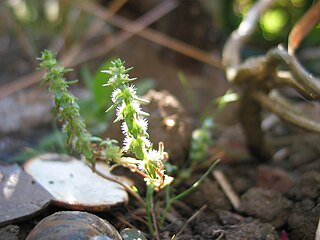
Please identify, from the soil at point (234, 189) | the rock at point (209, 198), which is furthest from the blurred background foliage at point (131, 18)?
the rock at point (209, 198)

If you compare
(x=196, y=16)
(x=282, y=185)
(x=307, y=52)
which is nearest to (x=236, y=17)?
(x=196, y=16)

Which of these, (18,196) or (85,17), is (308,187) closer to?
(18,196)

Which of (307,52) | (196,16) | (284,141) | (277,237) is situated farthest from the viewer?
(196,16)

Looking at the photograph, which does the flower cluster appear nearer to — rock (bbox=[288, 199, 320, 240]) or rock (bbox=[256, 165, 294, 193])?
rock (bbox=[288, 199, 320, 240])

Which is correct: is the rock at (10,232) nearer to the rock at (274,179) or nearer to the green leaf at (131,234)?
the green leaf at (131,234)

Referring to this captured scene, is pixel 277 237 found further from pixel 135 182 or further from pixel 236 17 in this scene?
pixel 236 17

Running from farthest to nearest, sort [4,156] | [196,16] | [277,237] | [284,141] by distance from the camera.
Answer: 1. [196,16]
2. [284,141]
3. [4,156]
4. [277,237]
